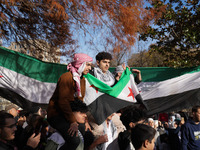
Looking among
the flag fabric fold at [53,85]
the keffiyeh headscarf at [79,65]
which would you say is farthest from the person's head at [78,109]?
the flag fabric fold at [53,85]

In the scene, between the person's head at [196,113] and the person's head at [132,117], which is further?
the person's head at [196,113]

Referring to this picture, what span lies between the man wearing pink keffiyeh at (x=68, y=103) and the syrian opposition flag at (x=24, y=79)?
7.16 feet

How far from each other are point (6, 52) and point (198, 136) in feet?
14.0

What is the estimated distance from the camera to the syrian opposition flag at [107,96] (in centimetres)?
354

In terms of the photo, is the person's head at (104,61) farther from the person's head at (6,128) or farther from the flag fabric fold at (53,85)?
the person's head at (6,128)

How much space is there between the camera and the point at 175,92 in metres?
5.14

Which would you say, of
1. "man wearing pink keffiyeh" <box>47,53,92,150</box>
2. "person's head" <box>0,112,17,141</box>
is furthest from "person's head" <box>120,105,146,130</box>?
"person's head" <box>0,112,17,141</box>

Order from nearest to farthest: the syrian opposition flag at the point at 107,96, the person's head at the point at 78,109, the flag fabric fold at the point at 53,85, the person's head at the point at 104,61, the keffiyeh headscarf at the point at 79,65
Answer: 1. the person's head at the point at 78,109
2. the keffiyeh headscarf at the point at 79,65
3. the syrian opposition flag at the point at 107,96
4. the person's head at the point at 104,61
5. the flag fabric fold at the point at 53,85

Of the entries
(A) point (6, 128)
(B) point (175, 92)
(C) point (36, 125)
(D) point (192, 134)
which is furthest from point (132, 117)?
(B) point (175, 92)

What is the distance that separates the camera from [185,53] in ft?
28.6

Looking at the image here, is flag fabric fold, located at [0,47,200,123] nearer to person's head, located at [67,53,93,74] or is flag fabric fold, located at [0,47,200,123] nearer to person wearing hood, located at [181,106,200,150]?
person wearing hood, located at [181,106,200,150]

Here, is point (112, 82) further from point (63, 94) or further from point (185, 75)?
point (185, 75)

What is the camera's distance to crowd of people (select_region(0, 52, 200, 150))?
8.18 ft

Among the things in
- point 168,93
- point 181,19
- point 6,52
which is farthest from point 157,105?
point 181,19
